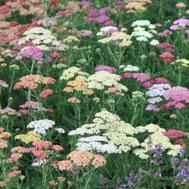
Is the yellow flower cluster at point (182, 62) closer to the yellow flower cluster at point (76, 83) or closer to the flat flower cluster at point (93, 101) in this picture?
the flat flower cluster at point (93, 101)

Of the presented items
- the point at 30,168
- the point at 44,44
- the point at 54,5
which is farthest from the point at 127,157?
the point at 54,5

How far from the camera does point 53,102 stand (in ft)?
24.3

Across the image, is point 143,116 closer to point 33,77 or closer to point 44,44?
point 33,77

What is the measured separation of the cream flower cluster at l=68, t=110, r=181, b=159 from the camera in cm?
519

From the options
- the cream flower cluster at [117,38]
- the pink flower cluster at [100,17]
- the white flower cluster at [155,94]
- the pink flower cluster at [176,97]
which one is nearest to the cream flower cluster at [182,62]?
the white flower cluster at [155,94]

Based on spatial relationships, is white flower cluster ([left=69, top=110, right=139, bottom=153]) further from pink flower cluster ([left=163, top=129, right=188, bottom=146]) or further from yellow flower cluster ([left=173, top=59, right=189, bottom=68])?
yellow flower cluster ([left=173, top=59, right=189, bottom=68])

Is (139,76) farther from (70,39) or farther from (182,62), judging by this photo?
(70,39)

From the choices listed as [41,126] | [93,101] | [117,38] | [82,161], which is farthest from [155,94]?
[82,161]

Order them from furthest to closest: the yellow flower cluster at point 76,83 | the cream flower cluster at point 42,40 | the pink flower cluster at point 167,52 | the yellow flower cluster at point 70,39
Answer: the yellow flower cluster at point 70,39 < the cream flower cluster at point 42,40 < the pink flower cluster at point 167,52 < the yellow flower cluster at point 76,83

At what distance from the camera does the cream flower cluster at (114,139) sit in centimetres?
519

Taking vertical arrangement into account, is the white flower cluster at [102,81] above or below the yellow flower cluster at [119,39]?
below

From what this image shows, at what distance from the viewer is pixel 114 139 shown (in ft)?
18.0

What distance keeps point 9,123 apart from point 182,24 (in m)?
3.21

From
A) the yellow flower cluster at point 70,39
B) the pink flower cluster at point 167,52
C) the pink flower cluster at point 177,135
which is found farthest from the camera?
the yellow flower cluster at point 70,39
